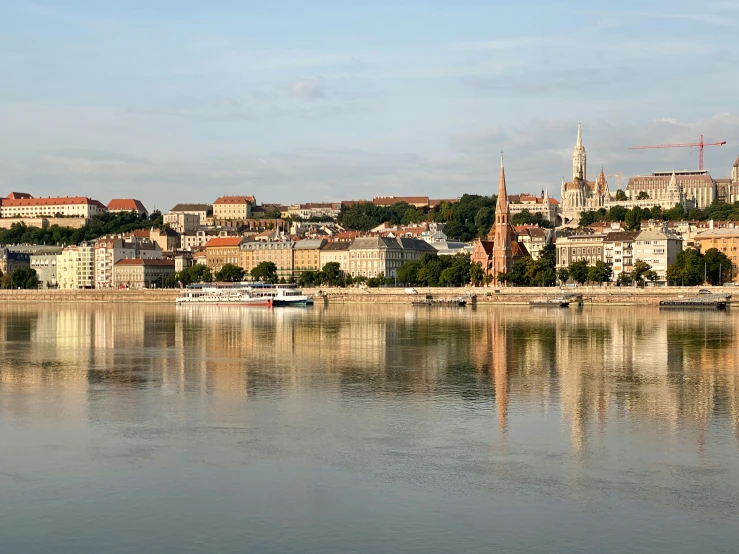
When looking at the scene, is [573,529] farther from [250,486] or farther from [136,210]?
[136,210]

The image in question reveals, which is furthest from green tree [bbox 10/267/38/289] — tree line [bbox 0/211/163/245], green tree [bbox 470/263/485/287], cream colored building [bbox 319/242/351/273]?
green tree [bbox 470/263/485/287]

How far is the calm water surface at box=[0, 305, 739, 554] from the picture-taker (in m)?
10.9

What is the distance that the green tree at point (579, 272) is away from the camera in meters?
→ 81.7

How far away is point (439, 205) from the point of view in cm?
14162

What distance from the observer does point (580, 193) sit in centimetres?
13850

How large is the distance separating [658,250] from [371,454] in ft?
246

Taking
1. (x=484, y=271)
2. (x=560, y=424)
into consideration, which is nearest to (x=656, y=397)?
(x=560, y=424)

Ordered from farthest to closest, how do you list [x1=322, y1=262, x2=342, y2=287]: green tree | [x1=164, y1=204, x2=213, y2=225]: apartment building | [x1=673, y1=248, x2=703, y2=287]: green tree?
[x1=164, y1=204, x2=213, y2=225]: apartment building
[x1=322, y1=262, x2=342, y2=287]: green tree
[x1=673, y1=248, x2=703, y2=287]: green tree

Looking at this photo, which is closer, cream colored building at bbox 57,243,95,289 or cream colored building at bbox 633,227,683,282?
cream colored building at bbox 633,227,683,282

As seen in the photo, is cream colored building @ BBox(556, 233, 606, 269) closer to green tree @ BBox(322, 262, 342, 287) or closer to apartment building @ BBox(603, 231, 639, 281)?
apartment building @ BBox(603, 231, 639, 281)

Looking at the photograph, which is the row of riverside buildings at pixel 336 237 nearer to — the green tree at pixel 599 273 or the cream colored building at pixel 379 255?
the cream colored building at pixel 379 255

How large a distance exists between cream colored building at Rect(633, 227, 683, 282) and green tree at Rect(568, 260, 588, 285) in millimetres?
5826

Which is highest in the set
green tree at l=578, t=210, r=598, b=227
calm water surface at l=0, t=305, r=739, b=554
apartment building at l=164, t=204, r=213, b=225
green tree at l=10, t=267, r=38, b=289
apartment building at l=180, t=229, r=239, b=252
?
apartment building at l=164, t=204, r=213, b=225

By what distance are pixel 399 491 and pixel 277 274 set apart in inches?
3756
